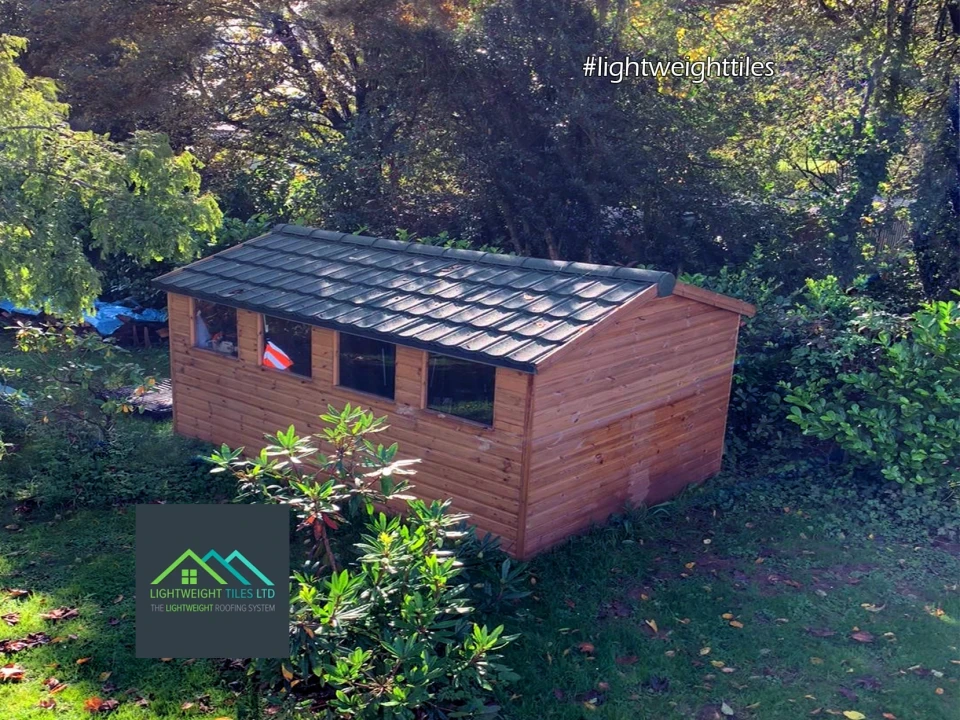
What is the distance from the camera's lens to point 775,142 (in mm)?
14438

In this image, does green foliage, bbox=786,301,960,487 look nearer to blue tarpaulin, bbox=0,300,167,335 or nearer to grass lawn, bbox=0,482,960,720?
grass lawn, bbox=0,482,960,720

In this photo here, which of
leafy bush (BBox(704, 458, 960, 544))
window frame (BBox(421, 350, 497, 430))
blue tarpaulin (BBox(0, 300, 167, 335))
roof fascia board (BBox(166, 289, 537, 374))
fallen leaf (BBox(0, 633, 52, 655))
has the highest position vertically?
roof fascia board (BBox(166, 289, 537, 374))

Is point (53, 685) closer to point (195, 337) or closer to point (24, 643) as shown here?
point (24, 643)

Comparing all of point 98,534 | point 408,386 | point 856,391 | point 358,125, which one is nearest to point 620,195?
point 358,125

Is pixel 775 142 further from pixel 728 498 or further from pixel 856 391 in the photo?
pixel 728 498

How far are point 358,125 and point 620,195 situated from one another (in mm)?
4831

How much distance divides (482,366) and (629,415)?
63.2 inches

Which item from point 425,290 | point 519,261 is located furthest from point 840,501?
point 425,290

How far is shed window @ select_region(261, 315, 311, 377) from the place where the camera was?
8539 mm

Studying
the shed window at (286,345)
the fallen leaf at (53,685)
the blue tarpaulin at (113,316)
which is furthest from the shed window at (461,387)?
the blue tarpaulin at (113,316)

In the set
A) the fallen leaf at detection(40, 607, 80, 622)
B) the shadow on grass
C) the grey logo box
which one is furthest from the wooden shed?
the fallen leaf at detection(40, 607, 80, 622)

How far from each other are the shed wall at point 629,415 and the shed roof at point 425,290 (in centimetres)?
30

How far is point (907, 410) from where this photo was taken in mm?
8445

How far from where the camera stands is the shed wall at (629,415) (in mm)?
7156
